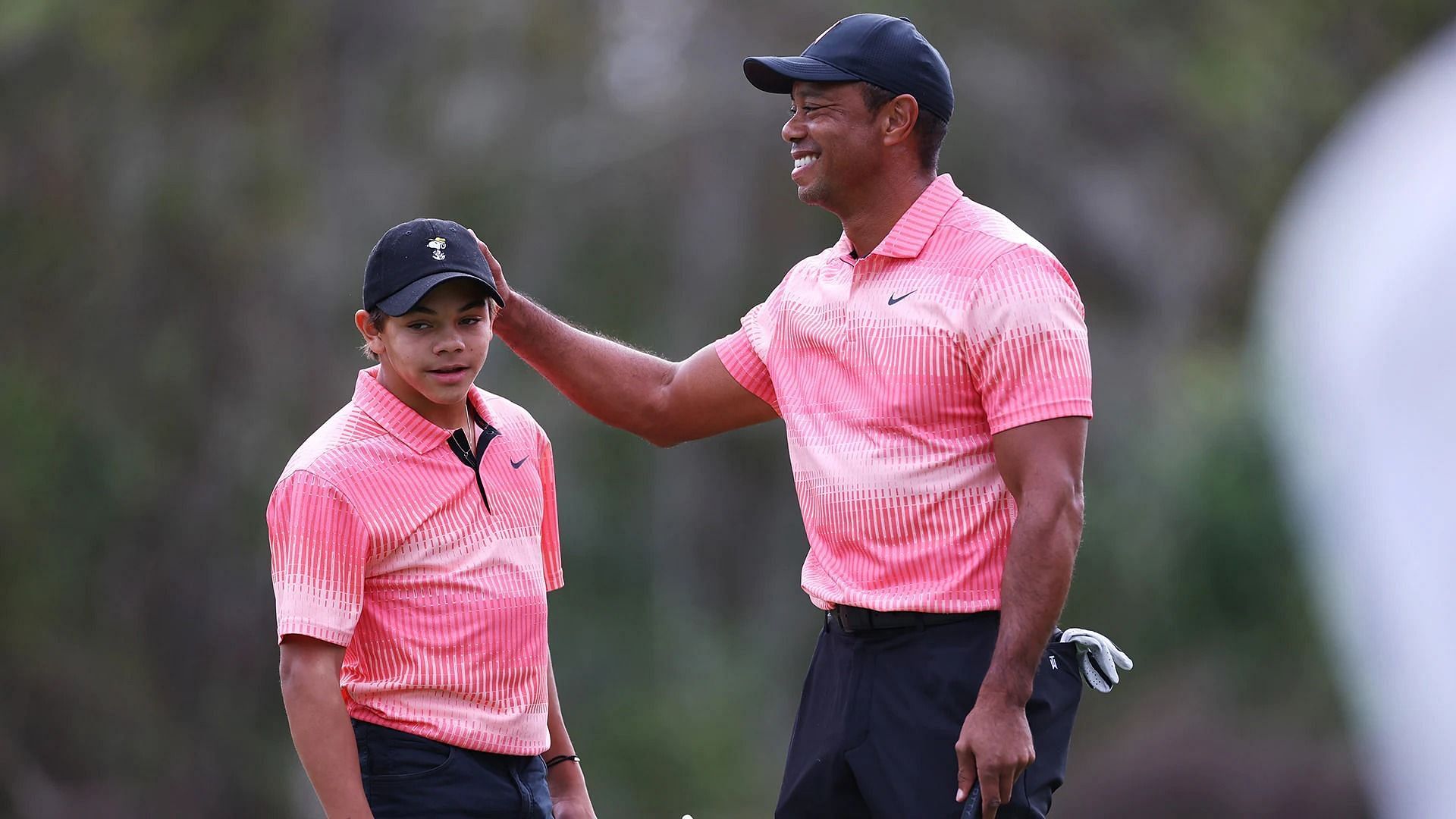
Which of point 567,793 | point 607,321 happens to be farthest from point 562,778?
point 607,321

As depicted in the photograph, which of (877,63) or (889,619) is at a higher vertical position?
(877,63)

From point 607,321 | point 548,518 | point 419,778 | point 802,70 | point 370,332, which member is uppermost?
point 802,70

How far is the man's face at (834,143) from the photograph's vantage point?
308 cm

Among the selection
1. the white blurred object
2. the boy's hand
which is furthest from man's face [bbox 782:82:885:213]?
the white blurred object

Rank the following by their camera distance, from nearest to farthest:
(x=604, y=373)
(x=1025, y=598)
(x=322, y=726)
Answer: (x=322, y=726) < (x=1025, y=598) < (x=604, y=373)

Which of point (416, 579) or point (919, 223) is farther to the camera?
point (919, 223)

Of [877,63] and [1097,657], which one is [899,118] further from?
[1097,657]

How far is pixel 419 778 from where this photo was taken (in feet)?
8.46

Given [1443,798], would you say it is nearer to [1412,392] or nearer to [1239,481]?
[1412,392]

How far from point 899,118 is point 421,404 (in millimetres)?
1013

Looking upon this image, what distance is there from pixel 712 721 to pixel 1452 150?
1317 cm

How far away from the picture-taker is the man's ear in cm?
307

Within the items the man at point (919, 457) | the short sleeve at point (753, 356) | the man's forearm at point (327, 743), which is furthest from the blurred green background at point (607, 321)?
the man's forearm at point (327, 743)

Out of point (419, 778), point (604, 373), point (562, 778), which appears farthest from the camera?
point (604, 373)
